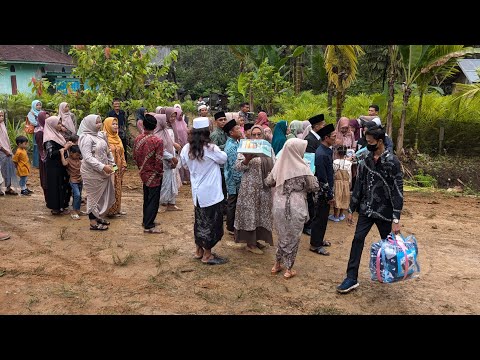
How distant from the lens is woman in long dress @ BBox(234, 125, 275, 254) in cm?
531

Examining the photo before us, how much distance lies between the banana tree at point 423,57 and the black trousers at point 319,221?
242 inches

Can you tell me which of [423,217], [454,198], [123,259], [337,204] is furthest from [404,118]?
[123,259]

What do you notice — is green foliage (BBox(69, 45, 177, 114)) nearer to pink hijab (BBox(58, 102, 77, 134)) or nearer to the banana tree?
pink hijab (BBox(58, 102, 77, 134))

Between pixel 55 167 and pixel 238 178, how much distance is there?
2950 mm

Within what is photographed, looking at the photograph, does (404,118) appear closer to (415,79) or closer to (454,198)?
(415,79)

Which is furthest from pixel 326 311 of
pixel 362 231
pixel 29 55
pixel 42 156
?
pixel 29 55

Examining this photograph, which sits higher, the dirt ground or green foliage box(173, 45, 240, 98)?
green foliage box(173, 45, 240, 98)

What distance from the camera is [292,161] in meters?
4.66

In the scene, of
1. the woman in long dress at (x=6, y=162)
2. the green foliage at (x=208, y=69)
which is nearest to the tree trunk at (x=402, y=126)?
the woman in long dress at (x=6, y=162)

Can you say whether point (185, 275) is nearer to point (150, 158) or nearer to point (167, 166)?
point (150, 158)

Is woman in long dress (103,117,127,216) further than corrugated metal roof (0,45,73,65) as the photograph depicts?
No

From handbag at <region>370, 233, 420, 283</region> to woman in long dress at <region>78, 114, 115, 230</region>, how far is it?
379cm

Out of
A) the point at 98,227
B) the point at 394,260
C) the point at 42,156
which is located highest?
the point at 42,156

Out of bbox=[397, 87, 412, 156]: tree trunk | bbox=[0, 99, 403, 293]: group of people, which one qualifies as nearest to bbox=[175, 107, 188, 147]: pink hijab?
bbox=[0, 99, 403, 293]: group of people
